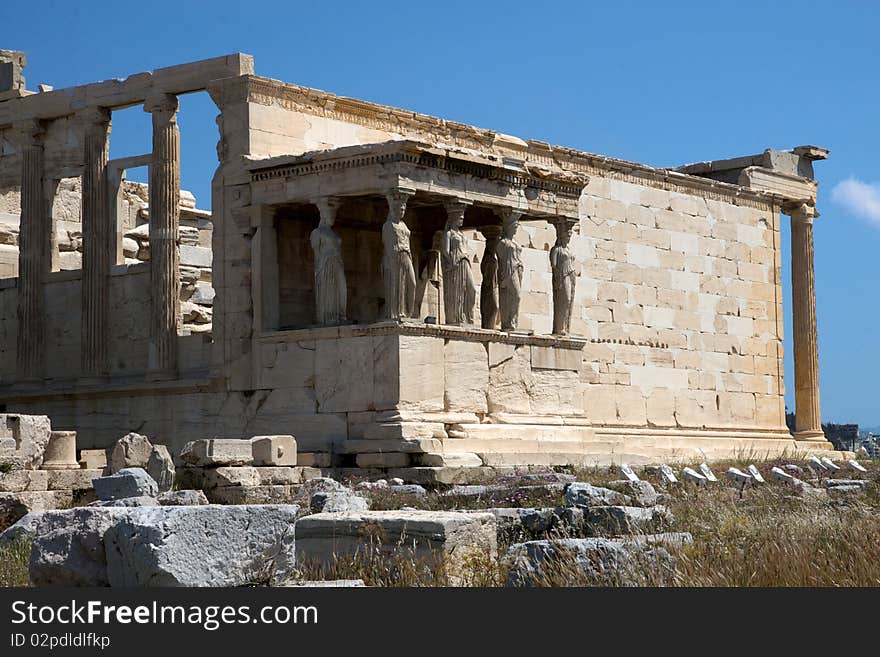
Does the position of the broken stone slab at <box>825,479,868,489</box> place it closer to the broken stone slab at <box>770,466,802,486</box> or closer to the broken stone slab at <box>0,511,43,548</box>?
the broken stone slab at <box>770,466,802,486</box>

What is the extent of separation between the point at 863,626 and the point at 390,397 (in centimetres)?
1176

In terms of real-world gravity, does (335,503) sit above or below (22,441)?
below

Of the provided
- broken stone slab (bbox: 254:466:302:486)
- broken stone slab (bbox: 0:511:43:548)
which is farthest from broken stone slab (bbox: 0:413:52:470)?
broken stone slab (bbox: 0:511:43:548)

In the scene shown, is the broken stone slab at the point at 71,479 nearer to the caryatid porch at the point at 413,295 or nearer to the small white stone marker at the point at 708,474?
the caryatid porch at the point at 413,295

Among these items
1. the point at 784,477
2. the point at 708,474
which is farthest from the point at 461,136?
the point at 784,477

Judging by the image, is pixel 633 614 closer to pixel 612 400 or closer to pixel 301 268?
pixel 301 268

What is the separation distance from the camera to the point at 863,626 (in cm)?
635

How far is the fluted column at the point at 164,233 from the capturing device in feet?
67.5

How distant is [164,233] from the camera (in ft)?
67.9

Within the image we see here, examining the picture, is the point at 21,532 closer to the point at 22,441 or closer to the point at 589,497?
the point at 22,441

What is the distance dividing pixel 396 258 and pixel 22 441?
5.05m

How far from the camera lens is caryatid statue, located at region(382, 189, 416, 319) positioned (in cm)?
1811

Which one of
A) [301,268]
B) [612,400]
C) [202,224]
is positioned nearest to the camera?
[301,268]

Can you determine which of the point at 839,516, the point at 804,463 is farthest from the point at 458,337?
the point at 839,516
